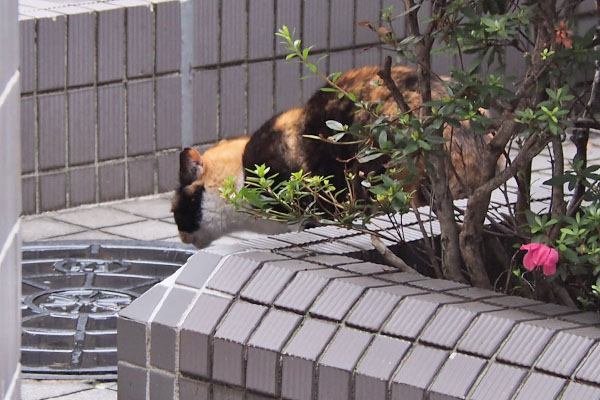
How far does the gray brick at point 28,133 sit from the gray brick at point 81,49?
246 mm

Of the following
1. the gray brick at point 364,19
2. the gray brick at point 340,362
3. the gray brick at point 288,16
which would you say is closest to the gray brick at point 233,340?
the gray brick at point 340,362

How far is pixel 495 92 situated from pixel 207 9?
12.8ft

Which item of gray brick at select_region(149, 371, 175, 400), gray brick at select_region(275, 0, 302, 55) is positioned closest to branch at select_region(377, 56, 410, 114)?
gray brick at select_region(149, 371, 175, 400)

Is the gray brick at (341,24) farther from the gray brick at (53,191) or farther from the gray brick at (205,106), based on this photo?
the gray brick at (53,191)

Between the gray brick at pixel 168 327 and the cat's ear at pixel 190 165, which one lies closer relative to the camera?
the gray brick at pixel 168 327

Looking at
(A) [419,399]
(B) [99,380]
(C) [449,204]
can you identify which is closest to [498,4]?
(C) [449,204]

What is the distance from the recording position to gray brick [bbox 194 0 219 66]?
6.70 m

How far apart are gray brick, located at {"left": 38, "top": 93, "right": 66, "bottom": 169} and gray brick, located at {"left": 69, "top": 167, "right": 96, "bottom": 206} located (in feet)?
0.36

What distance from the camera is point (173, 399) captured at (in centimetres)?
330

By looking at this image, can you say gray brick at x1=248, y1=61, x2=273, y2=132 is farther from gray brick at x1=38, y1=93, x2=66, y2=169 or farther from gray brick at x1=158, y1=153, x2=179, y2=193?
gray brick at x1=38, y1=93, x2=66, y2=169

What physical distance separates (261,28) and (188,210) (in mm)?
1386

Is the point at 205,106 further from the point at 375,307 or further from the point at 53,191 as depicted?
the point at 375,307

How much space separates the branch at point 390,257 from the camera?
3389 millimetres

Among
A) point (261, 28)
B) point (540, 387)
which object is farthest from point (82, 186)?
point (540, 387)
